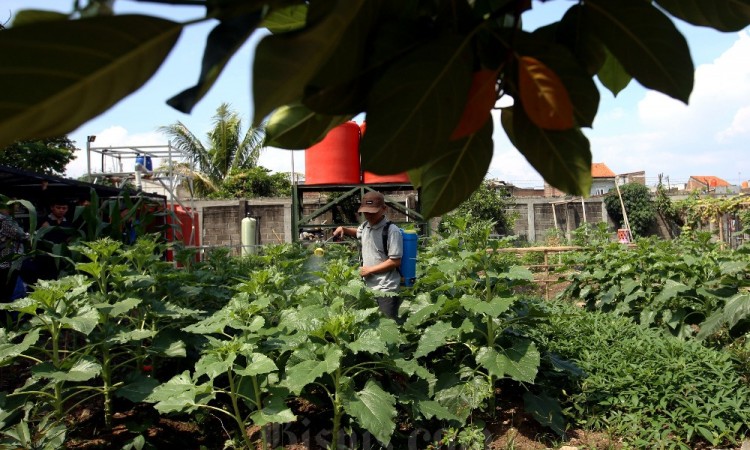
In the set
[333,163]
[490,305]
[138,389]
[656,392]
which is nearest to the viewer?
[138,389]

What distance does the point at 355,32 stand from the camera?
33 cm

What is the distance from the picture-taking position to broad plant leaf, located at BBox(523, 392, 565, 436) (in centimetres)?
315

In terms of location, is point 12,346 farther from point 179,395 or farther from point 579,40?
point 579,40

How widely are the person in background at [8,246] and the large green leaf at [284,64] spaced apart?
4475 mm

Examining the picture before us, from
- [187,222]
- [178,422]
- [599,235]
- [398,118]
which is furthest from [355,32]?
[187,222]

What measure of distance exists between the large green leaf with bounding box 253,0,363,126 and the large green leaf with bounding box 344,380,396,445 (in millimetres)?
2463

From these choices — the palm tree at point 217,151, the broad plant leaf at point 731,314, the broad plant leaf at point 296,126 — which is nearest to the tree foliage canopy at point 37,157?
the palm tree at point 217,151

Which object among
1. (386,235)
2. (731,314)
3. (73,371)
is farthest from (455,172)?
(731,314)

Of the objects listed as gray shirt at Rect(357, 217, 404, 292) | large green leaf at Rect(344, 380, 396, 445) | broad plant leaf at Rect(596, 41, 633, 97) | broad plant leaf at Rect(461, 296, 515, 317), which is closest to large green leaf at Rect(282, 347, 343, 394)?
large green leaf at Rect(344, 380, 396, 445)

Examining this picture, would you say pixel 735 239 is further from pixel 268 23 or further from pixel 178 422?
pixel 268 23

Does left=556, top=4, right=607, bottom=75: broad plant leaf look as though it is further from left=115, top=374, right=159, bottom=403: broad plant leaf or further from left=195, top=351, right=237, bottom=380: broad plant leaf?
left=115, top=374, right=159, bottom=403: broad plant leaf

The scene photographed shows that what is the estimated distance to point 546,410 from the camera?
3.22m

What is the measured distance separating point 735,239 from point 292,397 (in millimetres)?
12822

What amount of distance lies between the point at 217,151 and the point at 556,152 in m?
19.1
